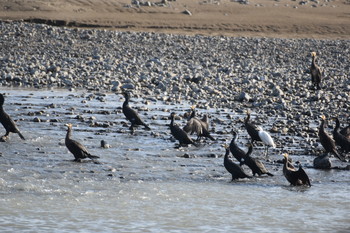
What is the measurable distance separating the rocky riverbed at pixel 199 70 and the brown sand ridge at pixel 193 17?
150 inches

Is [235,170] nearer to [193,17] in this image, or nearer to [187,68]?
[187,68]

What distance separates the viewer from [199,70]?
28.3 metres

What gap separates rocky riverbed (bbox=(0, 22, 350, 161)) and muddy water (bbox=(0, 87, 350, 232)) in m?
2.37

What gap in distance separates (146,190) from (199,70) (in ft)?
A: 54.5

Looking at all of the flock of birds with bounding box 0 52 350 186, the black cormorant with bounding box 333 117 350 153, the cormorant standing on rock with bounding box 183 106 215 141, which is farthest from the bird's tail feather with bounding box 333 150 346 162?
the cormorant standing on rock with bounding box 183 106 215 141

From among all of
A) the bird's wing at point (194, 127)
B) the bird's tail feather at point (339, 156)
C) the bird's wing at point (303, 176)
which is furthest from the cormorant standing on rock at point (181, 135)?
the bird's wing at point (303, 176)

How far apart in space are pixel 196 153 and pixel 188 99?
6.80 meters

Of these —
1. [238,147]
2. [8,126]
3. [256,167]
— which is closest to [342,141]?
[238,147]

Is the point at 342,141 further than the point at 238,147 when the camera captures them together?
Yes

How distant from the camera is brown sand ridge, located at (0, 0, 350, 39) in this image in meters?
42.2

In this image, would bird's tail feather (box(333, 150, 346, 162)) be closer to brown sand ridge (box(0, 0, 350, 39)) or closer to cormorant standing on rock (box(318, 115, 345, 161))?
cormorant standing on rock (box(318, 115, 345, 161))

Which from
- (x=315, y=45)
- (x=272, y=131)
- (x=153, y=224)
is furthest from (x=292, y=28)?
(x=153, y=224)

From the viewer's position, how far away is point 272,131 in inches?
670

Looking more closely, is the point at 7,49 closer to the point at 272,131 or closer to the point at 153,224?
the point at 272,131
